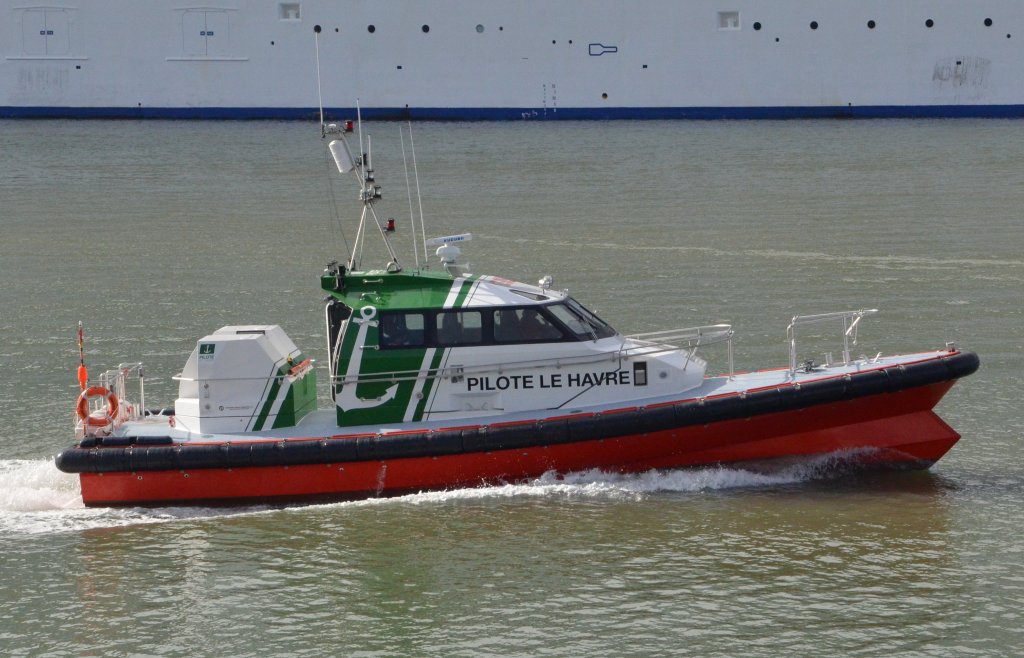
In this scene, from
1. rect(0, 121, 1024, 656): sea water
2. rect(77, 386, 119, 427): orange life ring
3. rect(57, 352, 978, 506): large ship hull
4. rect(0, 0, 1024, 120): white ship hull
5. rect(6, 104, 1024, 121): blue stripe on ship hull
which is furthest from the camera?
rect(0, 0, 1024, 120): white ship hull

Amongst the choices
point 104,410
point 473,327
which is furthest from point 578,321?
point 104,410

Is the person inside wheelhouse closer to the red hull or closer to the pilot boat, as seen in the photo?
the pilot boat

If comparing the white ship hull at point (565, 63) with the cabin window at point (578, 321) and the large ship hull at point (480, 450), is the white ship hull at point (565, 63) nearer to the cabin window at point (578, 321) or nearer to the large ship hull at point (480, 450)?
the cabin window at point (578, 321)

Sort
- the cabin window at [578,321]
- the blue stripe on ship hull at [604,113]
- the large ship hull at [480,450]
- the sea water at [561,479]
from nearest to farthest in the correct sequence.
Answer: the sea water at [561,479], the large ship hull at [480,450], the cabin window at [578,321], the blue stripe on ship hull at [604,113]

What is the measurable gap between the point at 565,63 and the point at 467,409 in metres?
44.8

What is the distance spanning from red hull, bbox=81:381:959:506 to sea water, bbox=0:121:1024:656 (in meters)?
0.15

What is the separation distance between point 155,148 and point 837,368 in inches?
1432

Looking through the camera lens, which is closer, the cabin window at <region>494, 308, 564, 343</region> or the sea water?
the sea water

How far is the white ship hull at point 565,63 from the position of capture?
55.7m

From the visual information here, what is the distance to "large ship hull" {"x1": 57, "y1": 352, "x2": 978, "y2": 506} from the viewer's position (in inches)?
479

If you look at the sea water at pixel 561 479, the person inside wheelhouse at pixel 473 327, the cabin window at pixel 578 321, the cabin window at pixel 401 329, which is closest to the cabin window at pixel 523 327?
the person inside wheelhouse at pixel 473 327

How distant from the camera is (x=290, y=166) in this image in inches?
1593

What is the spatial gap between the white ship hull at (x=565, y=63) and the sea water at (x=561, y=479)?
56.0ft

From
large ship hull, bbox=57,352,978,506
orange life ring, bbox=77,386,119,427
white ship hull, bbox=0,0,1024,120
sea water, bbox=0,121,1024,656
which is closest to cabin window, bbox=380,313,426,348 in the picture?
large ship hull, bbox=57,352,978,506
